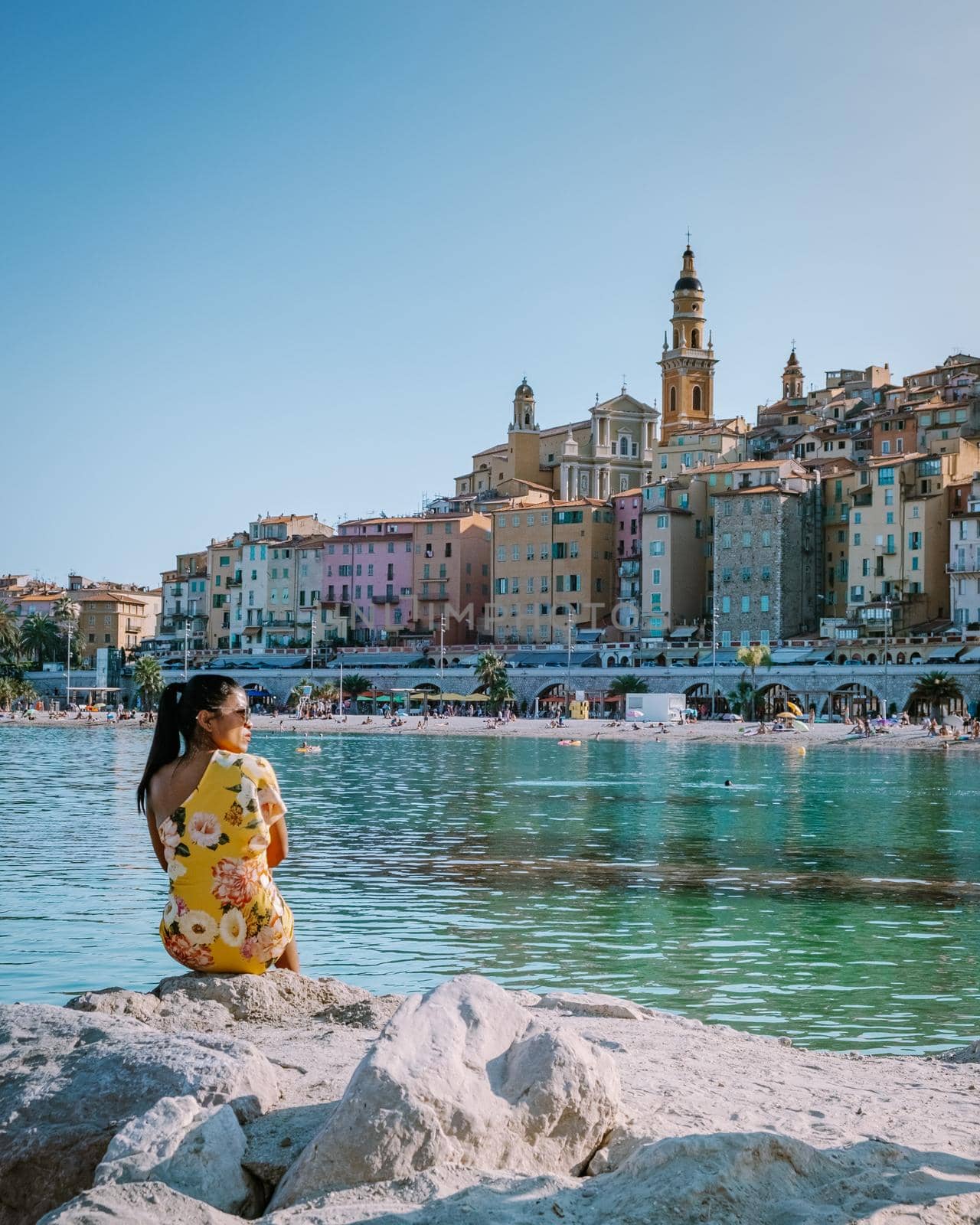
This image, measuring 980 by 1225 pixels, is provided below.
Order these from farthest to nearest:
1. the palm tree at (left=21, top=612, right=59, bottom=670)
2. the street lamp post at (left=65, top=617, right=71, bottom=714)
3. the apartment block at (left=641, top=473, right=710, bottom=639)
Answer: the palm tree at (left=21, top=612, right=59, bottom=670)
the street lamp post at (left=65, top=617, right=71, bottom=714)
the apartment block at (left=641, top=473, right=710, bottom=639)

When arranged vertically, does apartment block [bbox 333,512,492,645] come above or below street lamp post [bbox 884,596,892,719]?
above

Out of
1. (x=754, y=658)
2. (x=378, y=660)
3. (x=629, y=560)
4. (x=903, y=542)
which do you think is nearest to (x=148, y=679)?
(x=378, y=660)

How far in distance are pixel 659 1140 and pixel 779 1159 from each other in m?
0.42

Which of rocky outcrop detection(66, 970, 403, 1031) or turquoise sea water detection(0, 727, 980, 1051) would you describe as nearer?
rocky outcrop detection(66, 970, 403, 1031)

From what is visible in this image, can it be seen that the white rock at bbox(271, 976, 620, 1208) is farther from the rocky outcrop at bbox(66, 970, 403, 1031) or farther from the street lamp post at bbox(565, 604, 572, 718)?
the street lamp post at bbox(565, 604, 572, 718)

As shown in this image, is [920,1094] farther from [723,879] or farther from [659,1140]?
[723,879]

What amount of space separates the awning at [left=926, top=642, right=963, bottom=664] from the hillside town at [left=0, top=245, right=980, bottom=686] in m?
0.16

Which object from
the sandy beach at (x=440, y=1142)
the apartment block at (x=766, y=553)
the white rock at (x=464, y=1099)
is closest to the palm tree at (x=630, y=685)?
the apartment block at (x=766, y=553)

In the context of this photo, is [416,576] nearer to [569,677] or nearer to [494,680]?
[494,680]

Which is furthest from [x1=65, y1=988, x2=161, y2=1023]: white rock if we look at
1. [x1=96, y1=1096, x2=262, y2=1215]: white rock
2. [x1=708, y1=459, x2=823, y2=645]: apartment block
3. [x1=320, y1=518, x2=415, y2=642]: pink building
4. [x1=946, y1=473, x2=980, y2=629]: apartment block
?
[x1=320, y1=518, x2=415, y2=642]: pink building

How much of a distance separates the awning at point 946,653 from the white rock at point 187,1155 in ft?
280

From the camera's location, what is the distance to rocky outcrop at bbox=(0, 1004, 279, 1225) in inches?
220

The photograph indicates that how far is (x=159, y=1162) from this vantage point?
529cm

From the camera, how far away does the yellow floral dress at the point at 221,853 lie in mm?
7535
